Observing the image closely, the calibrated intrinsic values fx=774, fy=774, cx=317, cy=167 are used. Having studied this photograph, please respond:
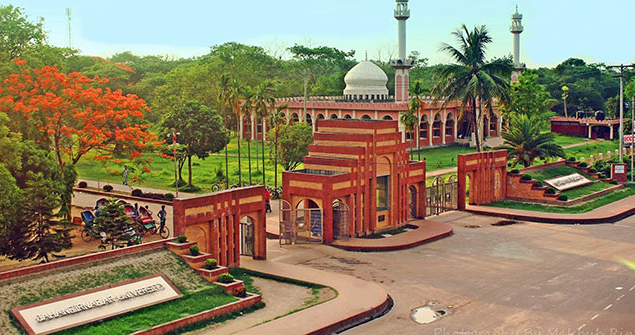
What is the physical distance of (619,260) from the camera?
33.9 metres

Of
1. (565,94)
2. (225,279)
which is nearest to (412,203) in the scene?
(225,279)

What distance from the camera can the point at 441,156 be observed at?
74438 millimetres

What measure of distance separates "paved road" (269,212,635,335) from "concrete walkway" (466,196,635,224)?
44.5 inches

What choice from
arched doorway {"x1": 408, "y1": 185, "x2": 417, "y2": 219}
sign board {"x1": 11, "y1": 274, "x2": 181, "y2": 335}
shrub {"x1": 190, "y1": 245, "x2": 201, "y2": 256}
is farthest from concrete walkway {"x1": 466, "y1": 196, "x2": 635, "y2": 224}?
sign board {"x1": 11, "y1": 274, "x2": 181, "y2": 335}

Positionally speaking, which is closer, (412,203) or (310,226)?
(310,226)

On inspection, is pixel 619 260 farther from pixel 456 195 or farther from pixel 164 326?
pixel 164 326

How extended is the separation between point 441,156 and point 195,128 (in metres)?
28.5

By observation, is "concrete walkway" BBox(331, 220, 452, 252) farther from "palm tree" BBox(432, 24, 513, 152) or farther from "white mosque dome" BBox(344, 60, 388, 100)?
"white mosque dome" BBox(344, 60, 388, 100)

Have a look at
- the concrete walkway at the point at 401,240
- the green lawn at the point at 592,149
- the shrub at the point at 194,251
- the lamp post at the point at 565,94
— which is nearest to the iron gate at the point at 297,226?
the concrete walkway at the point at 401,240

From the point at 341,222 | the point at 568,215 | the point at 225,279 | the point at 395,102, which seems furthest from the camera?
the point at 395,102

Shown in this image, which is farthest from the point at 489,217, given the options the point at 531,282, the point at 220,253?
the point at 220,253

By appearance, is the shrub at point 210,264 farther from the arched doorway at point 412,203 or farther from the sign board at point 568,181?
the sign board at point 568,181

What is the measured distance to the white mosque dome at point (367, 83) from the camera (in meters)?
83.6

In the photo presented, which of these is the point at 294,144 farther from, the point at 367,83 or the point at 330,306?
the point at 330,306
